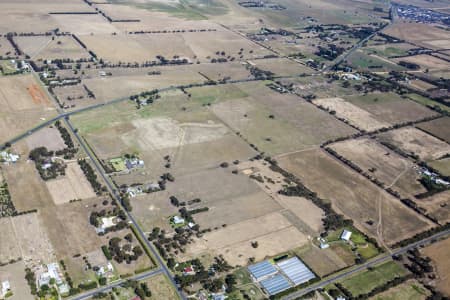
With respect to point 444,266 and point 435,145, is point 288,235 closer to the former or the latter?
point 444,266

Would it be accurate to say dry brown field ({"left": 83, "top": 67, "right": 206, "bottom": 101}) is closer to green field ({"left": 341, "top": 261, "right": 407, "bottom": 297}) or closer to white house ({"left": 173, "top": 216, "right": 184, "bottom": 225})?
white house ({"left": 173, "top": 216, "right": 184, "bottom": 225})

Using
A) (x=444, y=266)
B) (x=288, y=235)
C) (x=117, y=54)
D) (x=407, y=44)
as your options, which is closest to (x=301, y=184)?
(x=288, y=235)

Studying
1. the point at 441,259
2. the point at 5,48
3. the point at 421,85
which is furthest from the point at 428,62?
the point at 5,48

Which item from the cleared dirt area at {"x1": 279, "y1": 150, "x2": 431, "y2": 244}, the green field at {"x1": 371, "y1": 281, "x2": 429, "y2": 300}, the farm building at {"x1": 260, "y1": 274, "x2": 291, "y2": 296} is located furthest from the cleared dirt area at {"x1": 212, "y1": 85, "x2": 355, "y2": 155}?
the green field at {"x1": 371, "y1": 281, "x2": 429, "y2": 300}

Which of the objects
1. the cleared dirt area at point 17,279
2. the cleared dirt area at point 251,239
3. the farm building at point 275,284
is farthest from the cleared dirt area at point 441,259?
the cleared dirt area at point 17,279

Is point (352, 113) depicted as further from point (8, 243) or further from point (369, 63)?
point (8, 243)

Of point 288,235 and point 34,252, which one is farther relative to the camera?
point 288,235
